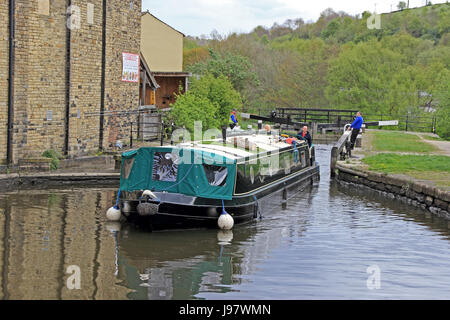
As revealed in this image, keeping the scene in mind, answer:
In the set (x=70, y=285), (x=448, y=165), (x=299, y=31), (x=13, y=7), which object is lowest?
(x=70, y=285)

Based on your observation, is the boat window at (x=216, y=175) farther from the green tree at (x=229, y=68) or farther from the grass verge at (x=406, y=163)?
the green tree at (x=229, y=68)

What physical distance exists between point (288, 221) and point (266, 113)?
130 ft

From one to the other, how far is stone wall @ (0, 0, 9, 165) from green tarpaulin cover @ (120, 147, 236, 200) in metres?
5.78

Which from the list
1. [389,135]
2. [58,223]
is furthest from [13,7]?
[389,135]

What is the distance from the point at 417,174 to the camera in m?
18.9

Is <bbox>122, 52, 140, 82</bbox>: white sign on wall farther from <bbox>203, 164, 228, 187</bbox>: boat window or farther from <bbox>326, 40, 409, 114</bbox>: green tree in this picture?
<bbox>326, 40, 409, 114</bbox>: green tree

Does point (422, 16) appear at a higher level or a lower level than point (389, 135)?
higher

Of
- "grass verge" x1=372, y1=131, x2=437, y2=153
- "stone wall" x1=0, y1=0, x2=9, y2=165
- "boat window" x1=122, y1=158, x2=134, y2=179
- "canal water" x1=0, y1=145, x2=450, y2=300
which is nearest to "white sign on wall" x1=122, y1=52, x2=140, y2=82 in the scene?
"stone wall" x1=0, y1=0, x2=9, y2=165

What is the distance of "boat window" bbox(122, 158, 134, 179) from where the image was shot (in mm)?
13898

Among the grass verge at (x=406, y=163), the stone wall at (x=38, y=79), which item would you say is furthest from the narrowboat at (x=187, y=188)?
the grass verge at (x=406, y=163)

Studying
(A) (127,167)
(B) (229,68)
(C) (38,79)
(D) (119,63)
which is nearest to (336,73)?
(B) (229,68)

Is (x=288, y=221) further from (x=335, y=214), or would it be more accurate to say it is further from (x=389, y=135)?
(x=389, y=135)

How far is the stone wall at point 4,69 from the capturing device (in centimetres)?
1773

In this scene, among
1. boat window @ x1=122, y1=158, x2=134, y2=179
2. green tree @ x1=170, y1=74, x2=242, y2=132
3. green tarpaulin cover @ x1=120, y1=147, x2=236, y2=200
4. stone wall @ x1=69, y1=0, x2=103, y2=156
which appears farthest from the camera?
green tree @ x1=170, y1=74, x2=242, y2=132
